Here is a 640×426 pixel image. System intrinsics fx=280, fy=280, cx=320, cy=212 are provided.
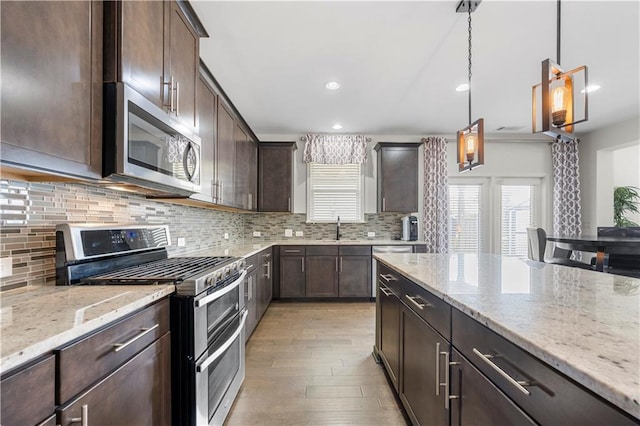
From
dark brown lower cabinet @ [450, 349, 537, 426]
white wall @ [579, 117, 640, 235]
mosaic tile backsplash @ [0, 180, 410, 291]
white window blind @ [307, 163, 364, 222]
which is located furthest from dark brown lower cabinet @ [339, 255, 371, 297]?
white wall @ [579, 117, 640, 235]

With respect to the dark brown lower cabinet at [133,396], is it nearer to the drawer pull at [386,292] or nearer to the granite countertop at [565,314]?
the granite countertop at [565,314]

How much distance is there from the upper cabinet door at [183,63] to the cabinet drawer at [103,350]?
3.74ft

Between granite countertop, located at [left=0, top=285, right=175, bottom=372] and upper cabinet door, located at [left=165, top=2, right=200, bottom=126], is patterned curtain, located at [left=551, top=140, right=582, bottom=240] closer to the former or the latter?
upper cabinet door, located at [left=165, top=2, right=200, bottom=126]

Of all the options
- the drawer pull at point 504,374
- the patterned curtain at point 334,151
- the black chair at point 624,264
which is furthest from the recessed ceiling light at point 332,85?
the black chair at point 624,264

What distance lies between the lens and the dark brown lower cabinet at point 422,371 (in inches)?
44.6

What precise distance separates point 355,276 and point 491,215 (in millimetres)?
2687

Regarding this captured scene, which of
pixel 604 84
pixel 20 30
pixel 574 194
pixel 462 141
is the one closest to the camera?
pixel 20 30

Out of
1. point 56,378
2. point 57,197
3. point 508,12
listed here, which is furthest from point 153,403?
point 508,12

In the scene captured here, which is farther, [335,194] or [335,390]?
[335,194]

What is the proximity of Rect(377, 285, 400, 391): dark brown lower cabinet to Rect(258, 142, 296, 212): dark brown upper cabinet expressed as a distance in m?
2.46

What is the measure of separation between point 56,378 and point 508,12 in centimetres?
295

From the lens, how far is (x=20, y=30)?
0.81 meters

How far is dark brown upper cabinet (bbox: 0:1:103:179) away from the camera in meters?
0.80

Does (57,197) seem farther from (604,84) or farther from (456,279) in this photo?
(604,84)
